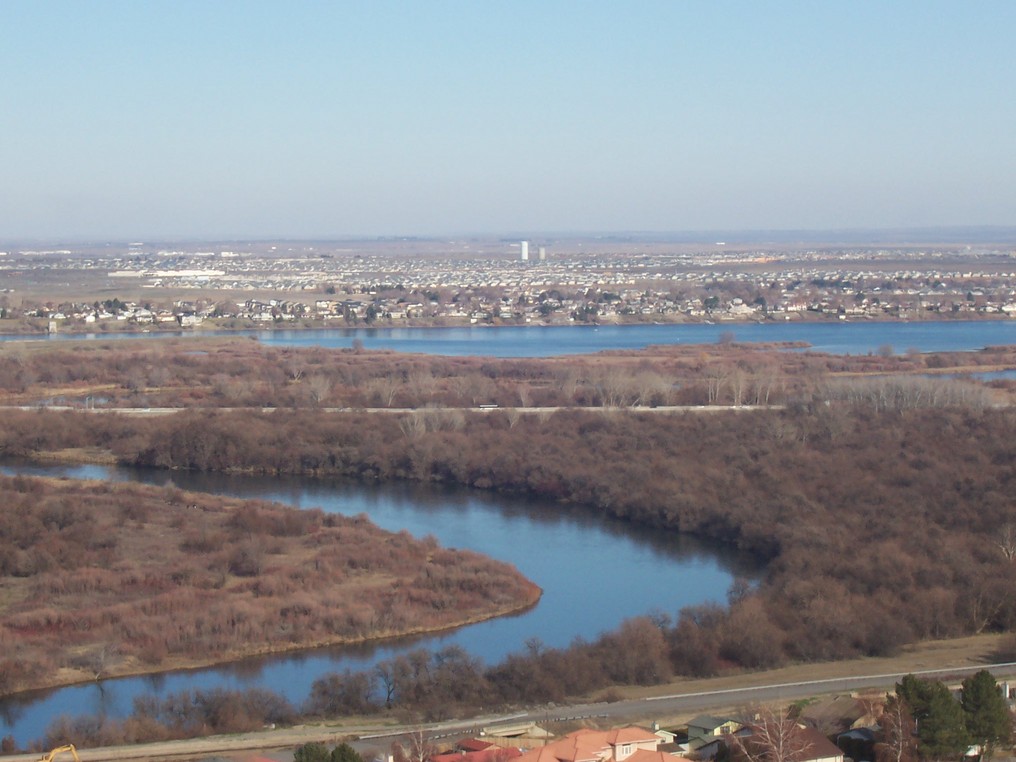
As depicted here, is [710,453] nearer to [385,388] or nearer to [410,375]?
[385,388]

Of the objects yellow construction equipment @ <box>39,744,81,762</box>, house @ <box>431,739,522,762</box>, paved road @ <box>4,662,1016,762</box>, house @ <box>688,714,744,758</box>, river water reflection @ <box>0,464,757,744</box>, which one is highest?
house @ <box>431,739,522,762</box>

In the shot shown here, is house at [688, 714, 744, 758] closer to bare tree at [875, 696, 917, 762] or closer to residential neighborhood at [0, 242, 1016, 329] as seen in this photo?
bare tree at [875, 696, 917, 762]

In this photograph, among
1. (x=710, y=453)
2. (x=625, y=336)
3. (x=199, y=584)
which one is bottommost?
(x=625, y=336)

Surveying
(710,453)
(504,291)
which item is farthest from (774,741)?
(504,291)

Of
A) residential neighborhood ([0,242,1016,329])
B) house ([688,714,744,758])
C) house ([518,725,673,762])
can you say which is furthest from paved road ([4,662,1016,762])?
residential neighborhood ([0,242,1016,329])

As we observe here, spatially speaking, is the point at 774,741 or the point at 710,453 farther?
the point at 710,453

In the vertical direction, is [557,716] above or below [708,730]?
below

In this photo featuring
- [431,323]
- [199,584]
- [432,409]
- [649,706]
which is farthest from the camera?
[431,323]
